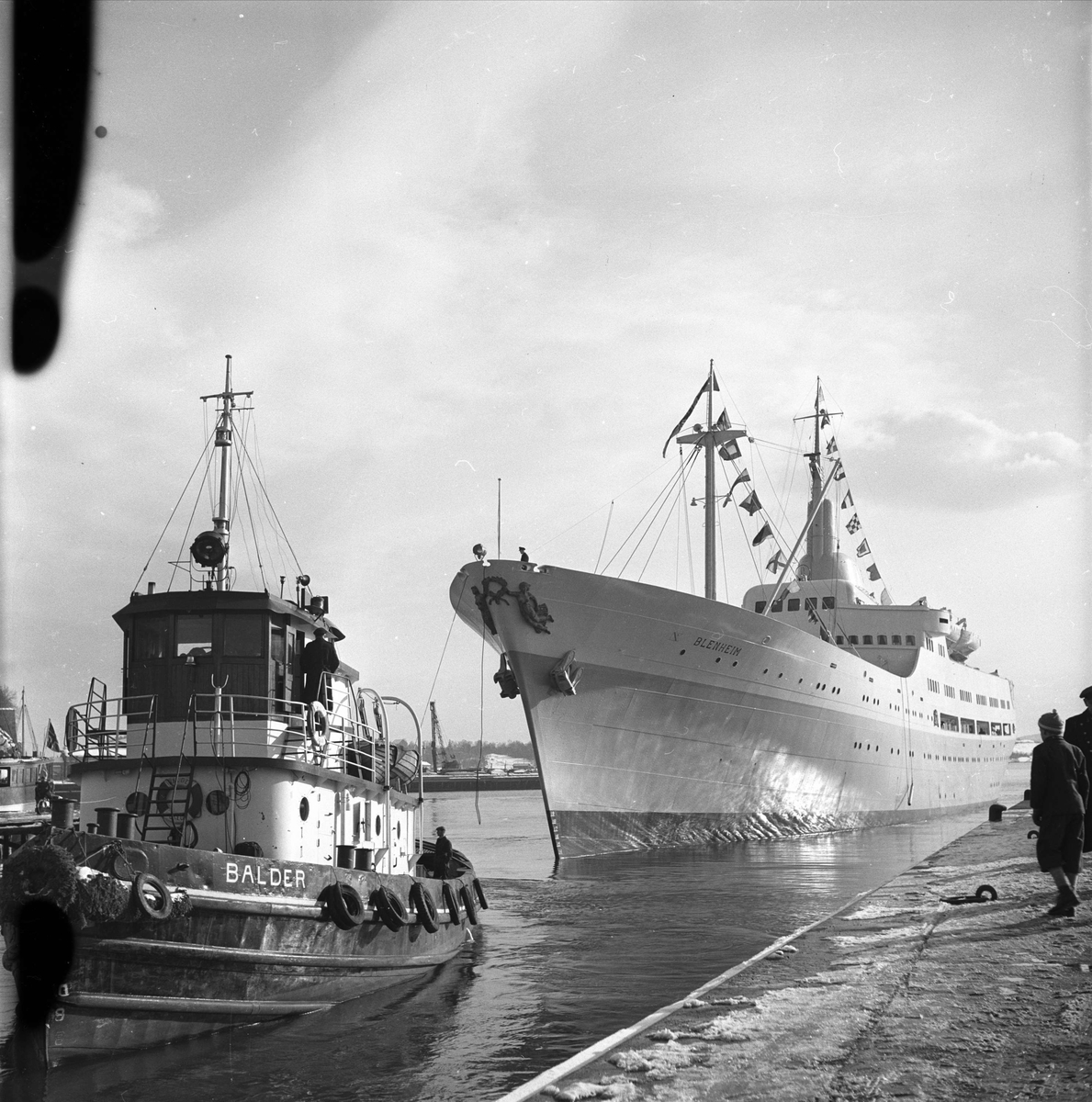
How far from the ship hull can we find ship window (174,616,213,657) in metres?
14.4

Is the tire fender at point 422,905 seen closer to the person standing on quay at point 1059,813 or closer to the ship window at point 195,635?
the ship window at point 195,635

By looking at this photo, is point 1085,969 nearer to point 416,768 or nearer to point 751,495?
point 416,768

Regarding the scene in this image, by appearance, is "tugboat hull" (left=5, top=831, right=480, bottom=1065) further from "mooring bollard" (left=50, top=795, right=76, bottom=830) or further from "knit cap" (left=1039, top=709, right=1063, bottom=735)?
"knit cap" (left=1039, top=709, right=1063, bottom=735)

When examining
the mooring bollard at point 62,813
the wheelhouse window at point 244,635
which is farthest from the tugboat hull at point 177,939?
the wheelhouse window at point 244,635

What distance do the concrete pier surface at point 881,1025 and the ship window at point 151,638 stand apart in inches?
316

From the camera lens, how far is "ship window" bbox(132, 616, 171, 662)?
13.2 meters

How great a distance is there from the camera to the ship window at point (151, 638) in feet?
43.4

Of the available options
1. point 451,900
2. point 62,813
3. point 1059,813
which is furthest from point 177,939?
point 1059,813

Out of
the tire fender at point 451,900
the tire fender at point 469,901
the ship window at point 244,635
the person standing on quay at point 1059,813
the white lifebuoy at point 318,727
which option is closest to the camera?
the person standing on quay at point 1059,813

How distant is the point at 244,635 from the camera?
13.2m

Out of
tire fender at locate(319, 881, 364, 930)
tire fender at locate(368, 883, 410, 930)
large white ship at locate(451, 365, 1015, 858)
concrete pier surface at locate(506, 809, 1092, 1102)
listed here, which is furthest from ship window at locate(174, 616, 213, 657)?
large white ship at locate(451, 365, 1015, 858)

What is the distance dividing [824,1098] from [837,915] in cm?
613

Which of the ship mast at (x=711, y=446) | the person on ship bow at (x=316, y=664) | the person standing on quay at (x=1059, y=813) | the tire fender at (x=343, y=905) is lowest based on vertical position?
the tire fender at (x=343, y=905)

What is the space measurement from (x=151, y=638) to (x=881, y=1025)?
981 cm
